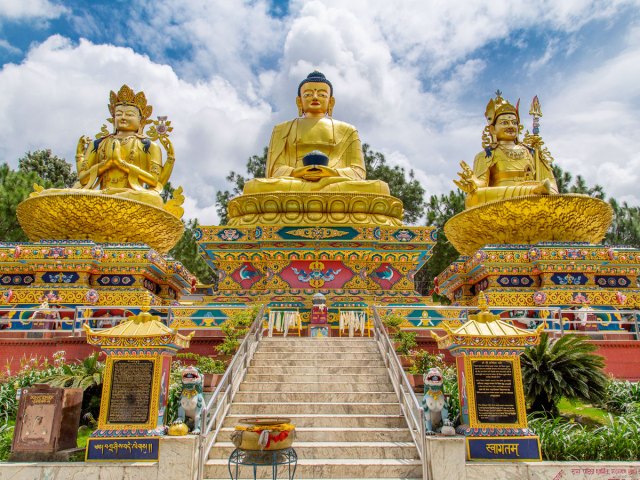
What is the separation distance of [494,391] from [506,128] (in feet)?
41.9

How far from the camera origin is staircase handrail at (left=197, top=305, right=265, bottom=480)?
666 cm

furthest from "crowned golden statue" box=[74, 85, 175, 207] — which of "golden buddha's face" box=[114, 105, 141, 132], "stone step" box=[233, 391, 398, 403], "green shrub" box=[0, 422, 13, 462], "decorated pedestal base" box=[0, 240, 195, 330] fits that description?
"stone step" box=[233, 391, 398, 403]

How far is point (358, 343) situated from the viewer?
10.5 m

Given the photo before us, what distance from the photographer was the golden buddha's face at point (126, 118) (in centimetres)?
1781

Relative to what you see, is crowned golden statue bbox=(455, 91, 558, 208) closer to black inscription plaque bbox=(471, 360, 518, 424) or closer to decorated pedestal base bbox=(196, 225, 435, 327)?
decorated pedestal base bbox=(196, 225, 435, 327)

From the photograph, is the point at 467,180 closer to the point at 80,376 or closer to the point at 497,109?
the point at 497,109

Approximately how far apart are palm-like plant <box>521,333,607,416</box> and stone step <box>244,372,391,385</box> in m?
2.23

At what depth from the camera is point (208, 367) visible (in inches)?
367

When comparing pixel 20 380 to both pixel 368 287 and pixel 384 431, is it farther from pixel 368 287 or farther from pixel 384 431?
pixel 368 287

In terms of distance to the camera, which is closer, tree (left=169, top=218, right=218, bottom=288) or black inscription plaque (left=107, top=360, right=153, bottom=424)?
black inscription plaque (left=107, top=360, right=153, bottom=424)

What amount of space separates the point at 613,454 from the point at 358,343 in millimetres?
4749

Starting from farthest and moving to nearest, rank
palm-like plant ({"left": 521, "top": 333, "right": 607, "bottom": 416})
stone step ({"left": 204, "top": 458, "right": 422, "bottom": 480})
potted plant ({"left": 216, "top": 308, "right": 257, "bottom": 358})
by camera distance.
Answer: potted plant ({"left": 216, "top": 308, "right": 257, "bottom": 358}), palm-like plant ({"left": 521, "top": 333, "right": 607, "bottom": 416}), stone step ({"left": 204, "top": 458, "right": 422, "bottom": 480})

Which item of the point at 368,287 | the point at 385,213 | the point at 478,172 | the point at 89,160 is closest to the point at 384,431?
the point at 368,287

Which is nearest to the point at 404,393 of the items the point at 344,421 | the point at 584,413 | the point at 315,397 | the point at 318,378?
the point at 344,421
